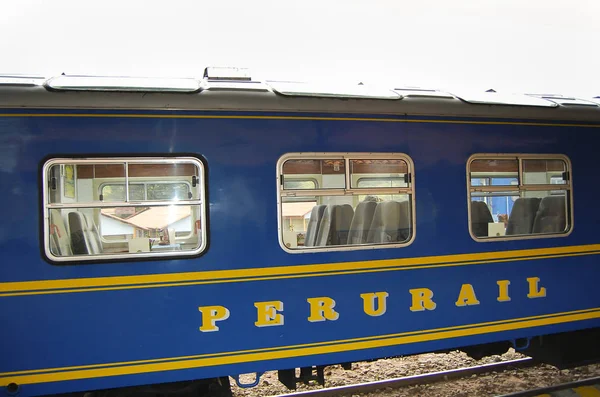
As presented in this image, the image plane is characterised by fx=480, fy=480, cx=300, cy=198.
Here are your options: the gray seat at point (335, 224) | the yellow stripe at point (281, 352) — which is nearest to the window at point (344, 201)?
the gray seat at point (335, 224)

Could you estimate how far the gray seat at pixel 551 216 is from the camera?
15.9ft

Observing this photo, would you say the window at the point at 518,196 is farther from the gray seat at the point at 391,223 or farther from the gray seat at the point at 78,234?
the gray seat at the point at 78,234

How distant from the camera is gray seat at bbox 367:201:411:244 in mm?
4336

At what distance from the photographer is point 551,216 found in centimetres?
490

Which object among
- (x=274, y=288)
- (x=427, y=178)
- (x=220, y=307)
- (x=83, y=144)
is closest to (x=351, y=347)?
(x=274, y=288)

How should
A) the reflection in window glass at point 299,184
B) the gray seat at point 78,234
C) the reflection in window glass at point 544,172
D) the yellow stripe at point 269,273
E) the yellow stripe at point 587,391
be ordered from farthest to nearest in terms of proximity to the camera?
the yellow stripe at point 587,391, the reflection in window glass at point 544,172, the reflection in window glass at point 299,184, the gray seat at point 78,234, the yellow stripe at point 269,273

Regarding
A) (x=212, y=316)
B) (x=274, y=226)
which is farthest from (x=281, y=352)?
(x=274, y=226)

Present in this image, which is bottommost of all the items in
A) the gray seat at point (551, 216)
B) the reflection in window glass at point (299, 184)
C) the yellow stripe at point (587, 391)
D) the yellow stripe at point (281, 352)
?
the yellow stripe at point (587, 391)

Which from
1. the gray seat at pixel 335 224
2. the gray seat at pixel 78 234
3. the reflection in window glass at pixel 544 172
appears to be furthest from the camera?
the reflection in window glass at pixel 544 172

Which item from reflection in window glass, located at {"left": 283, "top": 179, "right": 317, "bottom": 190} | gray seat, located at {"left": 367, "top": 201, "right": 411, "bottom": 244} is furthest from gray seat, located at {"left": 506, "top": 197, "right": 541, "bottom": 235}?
reflection in window glass, located at {"left": 283, "top": 179, "right": 317, "bottom": 190}

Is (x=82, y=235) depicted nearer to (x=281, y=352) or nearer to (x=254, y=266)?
(x=254, y=266)

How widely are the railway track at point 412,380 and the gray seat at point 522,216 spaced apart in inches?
69.5

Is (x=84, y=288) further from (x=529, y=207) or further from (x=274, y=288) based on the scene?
(x=529, y=207)

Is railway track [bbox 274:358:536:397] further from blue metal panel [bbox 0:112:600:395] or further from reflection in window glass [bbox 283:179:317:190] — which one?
reflection in window glass [bbox 283:179:317:190]
